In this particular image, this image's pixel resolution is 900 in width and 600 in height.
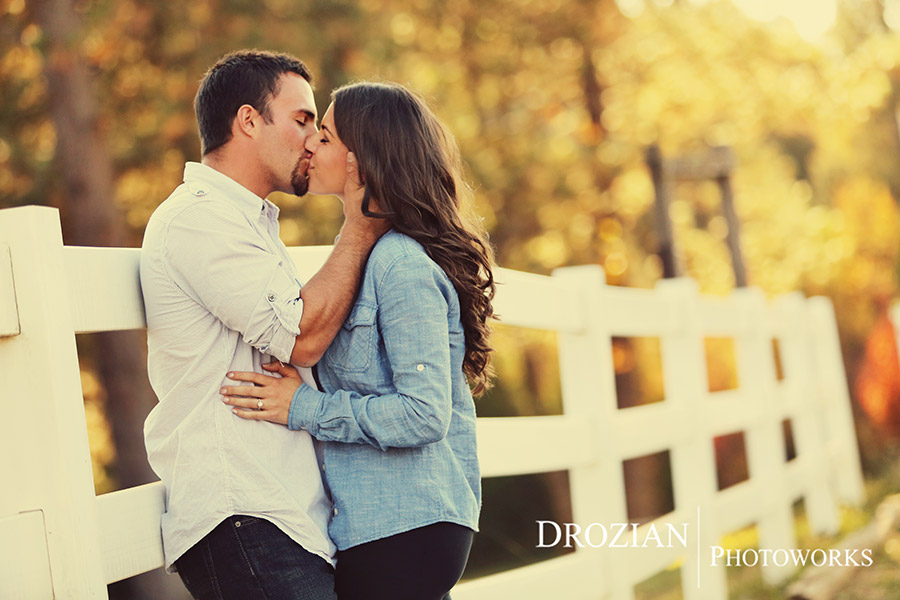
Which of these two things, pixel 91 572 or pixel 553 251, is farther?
pixel 553 251

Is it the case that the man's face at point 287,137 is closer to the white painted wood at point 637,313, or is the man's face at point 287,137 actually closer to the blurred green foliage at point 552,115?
the white painted wood at point 637,313

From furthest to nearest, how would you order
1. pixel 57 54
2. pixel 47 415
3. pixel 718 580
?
pixel 57 54
pixel 718 580
pixel 47 415

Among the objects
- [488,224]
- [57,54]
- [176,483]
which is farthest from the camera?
[488,224]

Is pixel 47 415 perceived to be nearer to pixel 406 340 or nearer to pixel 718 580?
pixel 406 340

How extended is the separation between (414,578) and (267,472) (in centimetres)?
41

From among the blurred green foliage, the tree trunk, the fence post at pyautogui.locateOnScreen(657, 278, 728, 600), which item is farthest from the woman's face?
the blurred green foliage

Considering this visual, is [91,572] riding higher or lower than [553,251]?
lower

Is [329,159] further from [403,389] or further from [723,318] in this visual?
[723,318]

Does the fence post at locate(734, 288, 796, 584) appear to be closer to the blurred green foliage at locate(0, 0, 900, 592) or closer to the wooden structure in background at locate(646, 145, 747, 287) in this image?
the wooden structure in background at locate(646, 145, 747, 287)

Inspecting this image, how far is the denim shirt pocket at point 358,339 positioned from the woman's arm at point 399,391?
35 millimetres

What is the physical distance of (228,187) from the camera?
7.34 ft

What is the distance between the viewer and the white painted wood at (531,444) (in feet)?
10.6

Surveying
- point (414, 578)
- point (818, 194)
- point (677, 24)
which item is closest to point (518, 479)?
point (677, 24)

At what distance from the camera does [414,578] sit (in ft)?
6.93
